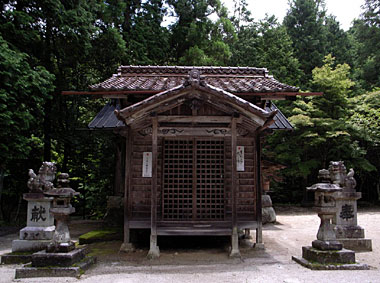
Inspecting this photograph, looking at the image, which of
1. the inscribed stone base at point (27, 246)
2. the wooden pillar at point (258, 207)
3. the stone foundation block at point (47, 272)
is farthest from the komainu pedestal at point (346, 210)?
the inscribed stone base at point (27, 246)

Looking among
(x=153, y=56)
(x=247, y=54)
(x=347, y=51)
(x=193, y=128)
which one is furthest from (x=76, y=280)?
(x=347, y=51)

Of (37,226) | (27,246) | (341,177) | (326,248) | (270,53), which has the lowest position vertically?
(27,246)

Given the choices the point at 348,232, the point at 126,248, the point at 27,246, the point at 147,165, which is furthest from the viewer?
the point at 147,165

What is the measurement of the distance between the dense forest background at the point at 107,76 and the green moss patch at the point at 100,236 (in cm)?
380

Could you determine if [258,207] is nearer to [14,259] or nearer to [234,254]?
[234,254]

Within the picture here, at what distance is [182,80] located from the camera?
1049 cm

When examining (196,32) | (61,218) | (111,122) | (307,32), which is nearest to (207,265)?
(61,218)

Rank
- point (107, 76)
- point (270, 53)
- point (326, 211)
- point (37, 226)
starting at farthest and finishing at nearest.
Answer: point (270, 53) < point (107, 76) < point (37, 226) < point (326, 211)

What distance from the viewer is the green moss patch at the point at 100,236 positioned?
388 inches

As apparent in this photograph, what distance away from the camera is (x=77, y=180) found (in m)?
17.8

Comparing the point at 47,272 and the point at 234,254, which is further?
the point at 234,254

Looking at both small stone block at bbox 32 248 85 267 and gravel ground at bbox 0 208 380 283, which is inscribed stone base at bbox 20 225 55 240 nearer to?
gravel ground at bbox 0 208 380 283

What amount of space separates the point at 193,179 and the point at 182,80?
12.1 feet

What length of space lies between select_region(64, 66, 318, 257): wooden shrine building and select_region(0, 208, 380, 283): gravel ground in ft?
1.92
